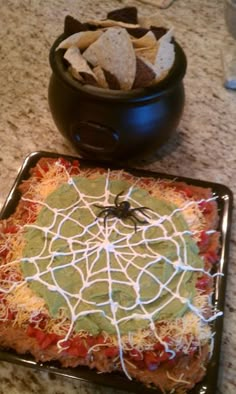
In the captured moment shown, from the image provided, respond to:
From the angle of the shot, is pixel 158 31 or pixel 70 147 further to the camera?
pixel 70 147

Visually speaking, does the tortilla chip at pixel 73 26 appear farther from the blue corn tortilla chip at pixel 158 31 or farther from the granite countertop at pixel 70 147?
the granite countertop at pixel 70 147

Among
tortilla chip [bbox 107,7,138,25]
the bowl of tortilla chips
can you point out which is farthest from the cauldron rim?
tortilla chip [bbox 107,7,138,25]

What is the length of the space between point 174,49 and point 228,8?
30 centimetres

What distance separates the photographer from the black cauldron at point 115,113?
26.1 inches

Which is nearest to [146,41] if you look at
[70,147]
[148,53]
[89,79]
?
[148,53]

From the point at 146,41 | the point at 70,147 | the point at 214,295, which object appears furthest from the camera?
the point at 70,147

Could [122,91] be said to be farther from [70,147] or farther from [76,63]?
[70,147]

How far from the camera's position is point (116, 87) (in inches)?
26.5

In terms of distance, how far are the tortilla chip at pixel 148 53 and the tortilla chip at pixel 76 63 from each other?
0.09 meters

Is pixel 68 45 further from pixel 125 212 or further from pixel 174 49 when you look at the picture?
pixel 125 212

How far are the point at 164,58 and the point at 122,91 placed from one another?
0.29 feet

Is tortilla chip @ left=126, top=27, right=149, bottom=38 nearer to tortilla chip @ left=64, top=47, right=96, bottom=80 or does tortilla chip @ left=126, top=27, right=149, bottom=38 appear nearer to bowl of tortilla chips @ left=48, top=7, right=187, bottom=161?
bowl of tortilla chips @ left=48, top=7, right=187, bottom=161

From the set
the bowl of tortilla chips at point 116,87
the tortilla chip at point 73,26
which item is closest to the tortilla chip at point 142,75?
the bowl of tortilla chips at point 116,87

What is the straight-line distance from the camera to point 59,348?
21.5 inches
